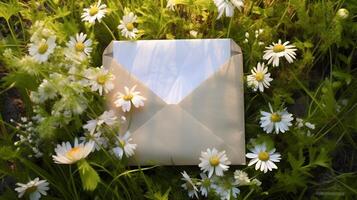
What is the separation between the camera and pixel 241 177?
3.70 feet

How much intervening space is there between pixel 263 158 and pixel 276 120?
0.09 meters

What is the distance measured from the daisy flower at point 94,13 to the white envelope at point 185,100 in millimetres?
114

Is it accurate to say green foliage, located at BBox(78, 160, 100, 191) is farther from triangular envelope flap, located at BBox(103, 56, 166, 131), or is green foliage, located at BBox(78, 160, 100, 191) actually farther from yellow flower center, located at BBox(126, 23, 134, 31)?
yellow flower center, located at BBox(126, 23, 134, 31)

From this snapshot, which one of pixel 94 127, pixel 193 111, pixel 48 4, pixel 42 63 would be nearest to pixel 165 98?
pixel 193 111

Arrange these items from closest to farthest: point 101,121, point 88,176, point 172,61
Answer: point 88,176
point 101,121
point 172,61

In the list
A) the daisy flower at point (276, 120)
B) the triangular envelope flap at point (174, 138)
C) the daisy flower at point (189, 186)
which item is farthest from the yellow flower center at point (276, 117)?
the daisy flower at point (189, 186)

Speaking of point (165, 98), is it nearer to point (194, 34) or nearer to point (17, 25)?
point (194, 34)

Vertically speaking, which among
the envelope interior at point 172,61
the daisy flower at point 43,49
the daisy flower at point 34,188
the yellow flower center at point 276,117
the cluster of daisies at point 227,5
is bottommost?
the daisy flower at point 34,188

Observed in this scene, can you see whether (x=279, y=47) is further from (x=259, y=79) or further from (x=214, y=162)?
(x=214, y=162)

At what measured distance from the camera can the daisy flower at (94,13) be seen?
1.27 m

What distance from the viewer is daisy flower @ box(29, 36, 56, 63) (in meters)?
1.06

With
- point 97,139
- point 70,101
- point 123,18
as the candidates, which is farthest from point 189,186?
point 123,18

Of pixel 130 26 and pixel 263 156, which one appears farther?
pixel 130 26

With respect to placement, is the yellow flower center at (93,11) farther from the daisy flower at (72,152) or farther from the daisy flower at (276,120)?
the daisy flower at (276,120)
